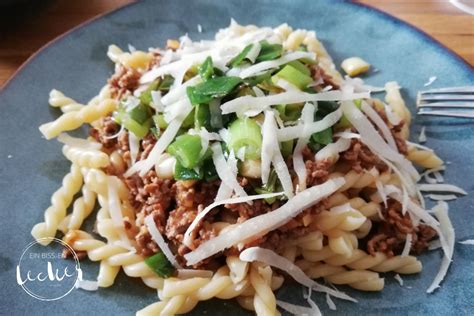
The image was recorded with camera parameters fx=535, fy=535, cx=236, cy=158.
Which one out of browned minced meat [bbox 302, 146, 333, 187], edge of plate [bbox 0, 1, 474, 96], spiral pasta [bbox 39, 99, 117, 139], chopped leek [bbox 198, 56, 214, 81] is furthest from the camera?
edge of plate [bbox 0, 1, 474, 96]

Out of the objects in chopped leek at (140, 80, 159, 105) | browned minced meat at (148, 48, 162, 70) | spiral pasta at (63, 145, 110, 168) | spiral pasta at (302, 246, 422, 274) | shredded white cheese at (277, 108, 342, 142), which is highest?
shredded white cheese at (277, 108, 342, 142)

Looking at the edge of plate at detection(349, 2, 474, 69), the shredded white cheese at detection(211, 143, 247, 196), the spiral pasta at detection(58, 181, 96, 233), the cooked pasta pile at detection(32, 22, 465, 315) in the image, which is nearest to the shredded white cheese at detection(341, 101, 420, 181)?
the cooked pasta pile at detection(32, 22, 465, 315)

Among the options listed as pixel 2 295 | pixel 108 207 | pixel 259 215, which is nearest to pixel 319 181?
pixel 259 215

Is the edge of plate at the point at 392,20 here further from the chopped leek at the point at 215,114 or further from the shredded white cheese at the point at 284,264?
the shredded white cheese at the point at 284,264

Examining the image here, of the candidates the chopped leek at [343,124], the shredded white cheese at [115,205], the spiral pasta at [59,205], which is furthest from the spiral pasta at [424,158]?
the spiral pasta at [59,205]

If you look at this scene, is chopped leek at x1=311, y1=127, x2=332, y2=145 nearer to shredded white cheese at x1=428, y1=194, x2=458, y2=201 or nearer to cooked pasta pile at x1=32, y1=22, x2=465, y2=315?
cooked pasta pile at x1=32, y1=22, x2=465, y2=315

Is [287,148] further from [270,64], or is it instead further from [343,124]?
[270,64]

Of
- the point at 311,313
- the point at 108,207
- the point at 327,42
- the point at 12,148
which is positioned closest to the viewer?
the point at 311,313

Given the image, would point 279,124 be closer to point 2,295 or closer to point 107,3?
point 2,295

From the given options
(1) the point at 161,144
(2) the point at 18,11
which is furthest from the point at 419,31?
(2) the point at 18,11

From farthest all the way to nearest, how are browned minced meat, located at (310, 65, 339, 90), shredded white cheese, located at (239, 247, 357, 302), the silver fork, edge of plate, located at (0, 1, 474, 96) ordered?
edge of plate, located at (0, 1, 474, 96), the silver fork, browned minced meat, located at (310, 65, 339, 90), shredded white cheese, located at (239, 247, 357, 302)
